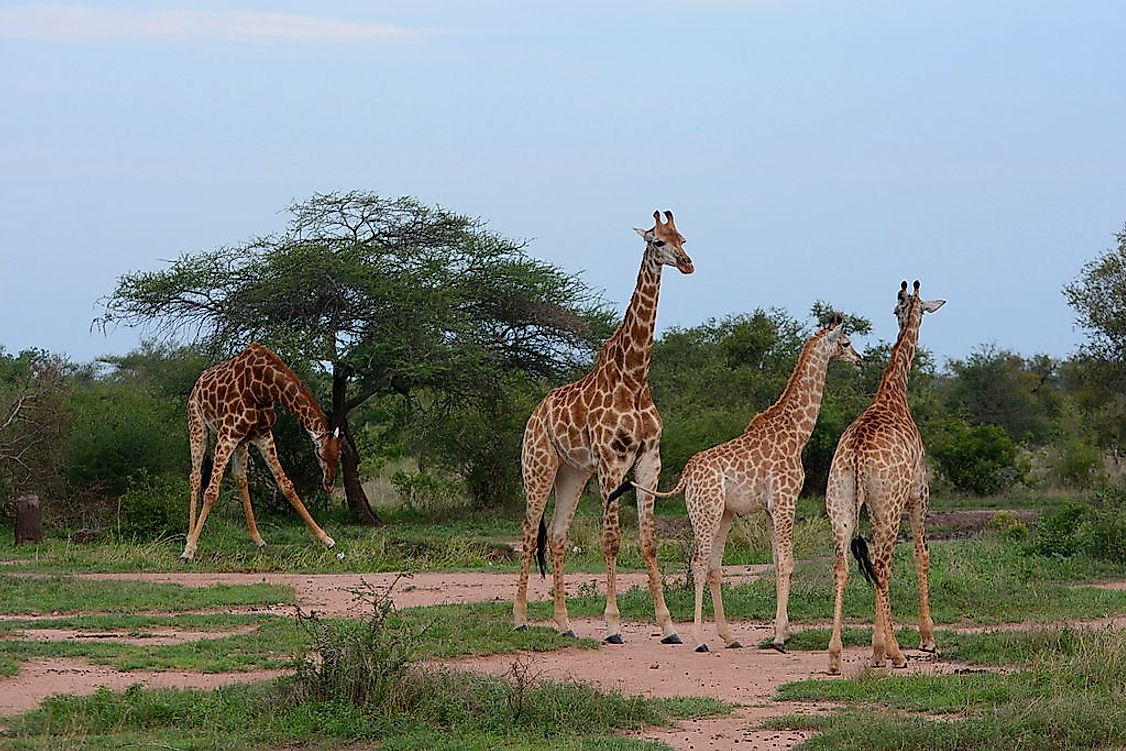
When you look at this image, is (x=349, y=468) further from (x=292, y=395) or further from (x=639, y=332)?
(x=639, y=332)

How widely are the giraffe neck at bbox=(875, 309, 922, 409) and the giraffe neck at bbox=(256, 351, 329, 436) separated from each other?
363 inches

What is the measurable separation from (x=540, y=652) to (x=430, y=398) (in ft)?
46.4

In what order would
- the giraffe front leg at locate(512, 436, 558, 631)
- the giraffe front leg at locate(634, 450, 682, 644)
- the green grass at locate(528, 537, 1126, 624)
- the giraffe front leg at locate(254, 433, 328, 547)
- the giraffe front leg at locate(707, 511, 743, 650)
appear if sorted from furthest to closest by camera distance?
the giraffe front leg at locate(254, 433, 328, 547) → the green grass at locate(528, 537, 1126, 624) → the giraffe front leg at locate(512, 436, 558, 631) → the giraffe front leg at locate(634, 450, 682, 644) → the giraffe front leg at locate(707, 511, 743, 650)

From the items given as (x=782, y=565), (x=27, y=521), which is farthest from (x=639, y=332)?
(x=27, y=521)

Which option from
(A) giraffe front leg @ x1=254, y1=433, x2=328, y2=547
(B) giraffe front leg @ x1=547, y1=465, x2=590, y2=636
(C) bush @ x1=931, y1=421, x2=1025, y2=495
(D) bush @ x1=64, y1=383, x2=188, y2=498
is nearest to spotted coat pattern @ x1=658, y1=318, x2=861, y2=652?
(B) giraffe front leg @ x1=547, y1=465, x2=590, y2=636

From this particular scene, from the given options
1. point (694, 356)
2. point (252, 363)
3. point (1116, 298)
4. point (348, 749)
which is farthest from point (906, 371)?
point (694, 356)

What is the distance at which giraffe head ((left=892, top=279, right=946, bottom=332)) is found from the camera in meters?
11.1

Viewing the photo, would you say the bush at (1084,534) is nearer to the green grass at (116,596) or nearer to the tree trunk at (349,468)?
the green grass at (116,596)

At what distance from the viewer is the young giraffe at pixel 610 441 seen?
1154 cm

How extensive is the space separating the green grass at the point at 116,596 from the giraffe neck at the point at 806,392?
15.8ft

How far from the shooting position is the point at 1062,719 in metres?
7.79

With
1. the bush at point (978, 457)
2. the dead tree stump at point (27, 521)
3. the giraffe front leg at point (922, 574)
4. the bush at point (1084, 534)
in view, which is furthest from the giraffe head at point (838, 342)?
the bush at point (978, 457)

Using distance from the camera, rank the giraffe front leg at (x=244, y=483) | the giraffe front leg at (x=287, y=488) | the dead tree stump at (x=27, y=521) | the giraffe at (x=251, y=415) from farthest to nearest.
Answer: the giraffe at (x=251, y=415) < the giraffe front leg at (x=244, y=483) < the giraffe front leg at (x=287, y=488) < the dead tree stump at (x=27, y=521)

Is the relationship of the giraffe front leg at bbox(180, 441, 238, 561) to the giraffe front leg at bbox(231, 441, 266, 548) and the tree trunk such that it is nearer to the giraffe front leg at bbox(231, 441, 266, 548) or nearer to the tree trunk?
the giraffe front leg at bbox(231, 441, 266, 548)
